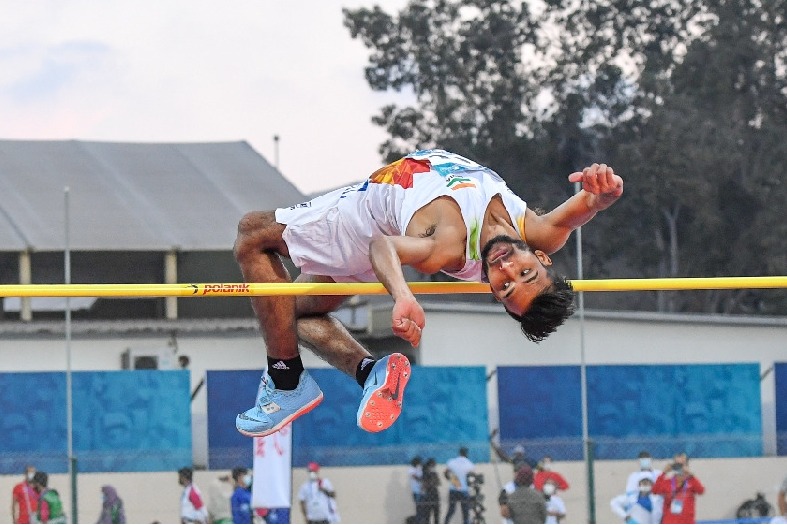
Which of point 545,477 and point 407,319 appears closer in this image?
point 407,319

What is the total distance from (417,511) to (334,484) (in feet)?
2.34

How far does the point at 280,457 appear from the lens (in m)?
11.5

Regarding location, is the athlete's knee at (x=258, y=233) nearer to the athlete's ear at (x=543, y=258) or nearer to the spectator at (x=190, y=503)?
the athlete's ear at (x=543, y=258)

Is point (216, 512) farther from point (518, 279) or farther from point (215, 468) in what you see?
point (518, 279)

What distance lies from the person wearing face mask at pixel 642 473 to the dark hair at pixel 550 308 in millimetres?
6984

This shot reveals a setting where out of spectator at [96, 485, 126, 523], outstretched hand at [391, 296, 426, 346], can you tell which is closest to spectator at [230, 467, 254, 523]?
spectator at [96, 485, 126, 523]

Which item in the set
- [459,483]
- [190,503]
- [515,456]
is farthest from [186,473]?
[515,456]

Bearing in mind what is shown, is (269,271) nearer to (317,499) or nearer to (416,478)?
(317,499)

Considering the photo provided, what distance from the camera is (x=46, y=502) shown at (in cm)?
1123

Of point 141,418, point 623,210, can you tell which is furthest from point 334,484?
point 623,210

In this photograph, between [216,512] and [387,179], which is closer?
[387,179]

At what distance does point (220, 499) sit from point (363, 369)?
6.61m

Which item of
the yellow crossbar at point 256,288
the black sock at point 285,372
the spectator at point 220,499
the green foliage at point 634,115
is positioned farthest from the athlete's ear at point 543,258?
the green foliage at point 634,115

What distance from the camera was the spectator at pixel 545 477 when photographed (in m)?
11.7
